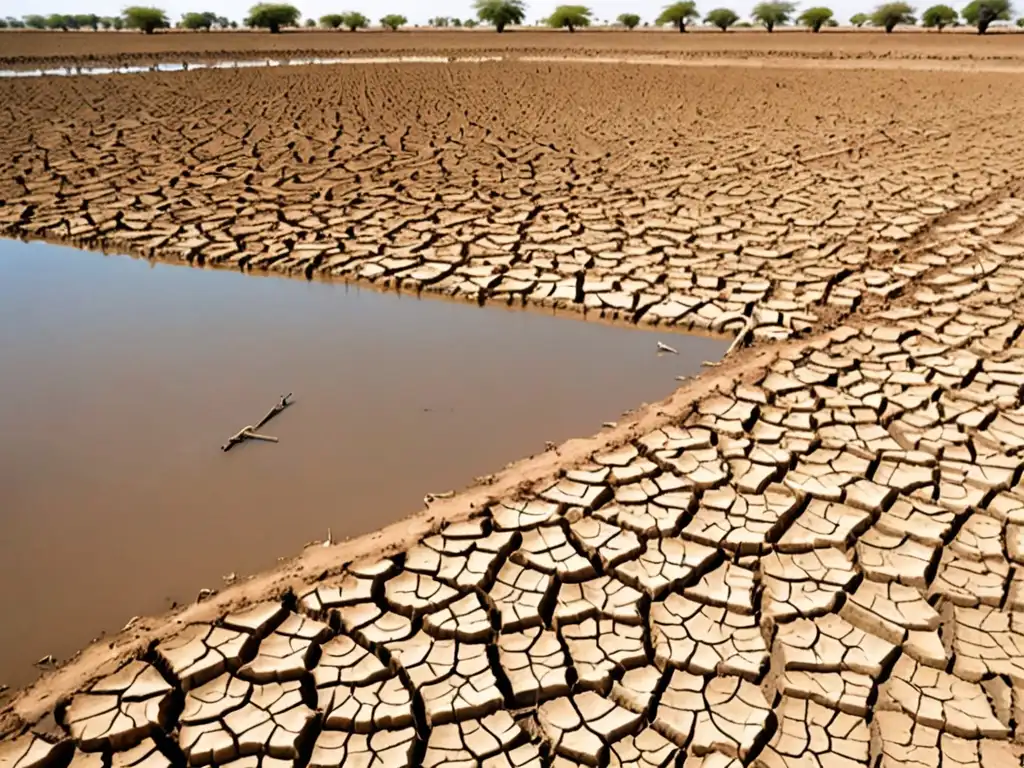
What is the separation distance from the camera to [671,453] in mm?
3225

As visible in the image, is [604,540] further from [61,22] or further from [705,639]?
[61,22]

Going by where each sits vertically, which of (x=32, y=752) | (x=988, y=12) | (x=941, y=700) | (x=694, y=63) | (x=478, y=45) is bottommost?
(x=32, y=752)

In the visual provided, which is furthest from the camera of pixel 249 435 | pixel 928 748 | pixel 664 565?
pixel 249 435

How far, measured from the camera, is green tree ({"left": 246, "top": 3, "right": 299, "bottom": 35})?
29141 millimetres

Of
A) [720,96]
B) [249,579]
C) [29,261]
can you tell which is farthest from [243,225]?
[720,96]

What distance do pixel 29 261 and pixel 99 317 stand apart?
149 centimetres

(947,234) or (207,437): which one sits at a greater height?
(947,234)

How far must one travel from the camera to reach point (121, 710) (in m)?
2.13

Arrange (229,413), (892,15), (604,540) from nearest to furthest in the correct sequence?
(604,540), (229,413), (892,15)

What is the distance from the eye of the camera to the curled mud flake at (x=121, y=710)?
6.74 ft

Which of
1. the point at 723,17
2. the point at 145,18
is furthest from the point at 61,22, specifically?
the point at 723,17

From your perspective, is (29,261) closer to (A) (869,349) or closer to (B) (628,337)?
(B) (628,337)

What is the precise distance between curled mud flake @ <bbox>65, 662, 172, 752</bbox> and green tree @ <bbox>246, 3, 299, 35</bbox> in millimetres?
29578

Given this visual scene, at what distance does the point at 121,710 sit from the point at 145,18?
107ft
